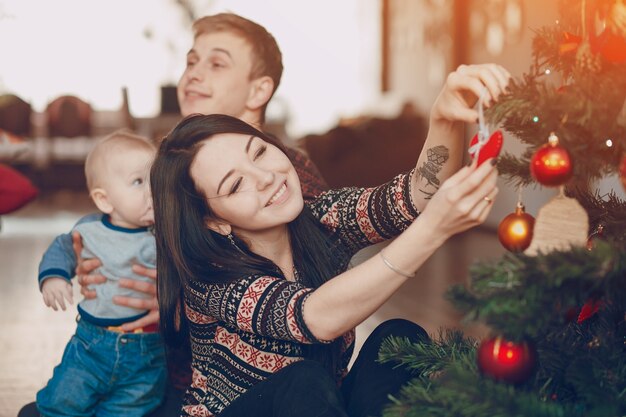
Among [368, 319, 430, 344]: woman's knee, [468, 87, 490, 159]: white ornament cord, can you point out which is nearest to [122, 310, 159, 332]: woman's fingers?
[368, 319, 430, 344]: woman's knee

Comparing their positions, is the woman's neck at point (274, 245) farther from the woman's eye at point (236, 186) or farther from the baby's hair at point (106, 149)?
the baby's hair at point (106, 149)

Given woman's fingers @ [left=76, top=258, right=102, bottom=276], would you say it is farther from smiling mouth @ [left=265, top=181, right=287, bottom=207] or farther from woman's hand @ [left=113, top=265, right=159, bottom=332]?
smiling mouth @ [left=265, top=181, right=287, bottom=207]

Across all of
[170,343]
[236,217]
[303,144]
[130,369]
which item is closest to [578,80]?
[236,217]

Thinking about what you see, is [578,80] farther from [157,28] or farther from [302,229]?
[157,28]

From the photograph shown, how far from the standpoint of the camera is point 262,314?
4.52 ft

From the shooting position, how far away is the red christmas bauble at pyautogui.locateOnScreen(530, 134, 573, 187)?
102 centimetres

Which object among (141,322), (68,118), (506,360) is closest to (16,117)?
(68,118)

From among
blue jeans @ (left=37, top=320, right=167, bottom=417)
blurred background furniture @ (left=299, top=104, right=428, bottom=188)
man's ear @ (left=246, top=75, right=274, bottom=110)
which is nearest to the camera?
blue jeans @ (left=37, top=320, right=167, bottom=417)

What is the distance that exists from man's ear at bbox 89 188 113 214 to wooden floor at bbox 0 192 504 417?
2.27ft

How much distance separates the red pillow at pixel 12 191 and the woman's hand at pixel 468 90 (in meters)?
1.37

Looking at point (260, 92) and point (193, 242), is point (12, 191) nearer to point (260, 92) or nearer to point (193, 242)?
point (260, 92)

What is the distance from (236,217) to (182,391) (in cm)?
74

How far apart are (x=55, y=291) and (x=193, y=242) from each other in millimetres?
604

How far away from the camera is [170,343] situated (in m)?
1.73
